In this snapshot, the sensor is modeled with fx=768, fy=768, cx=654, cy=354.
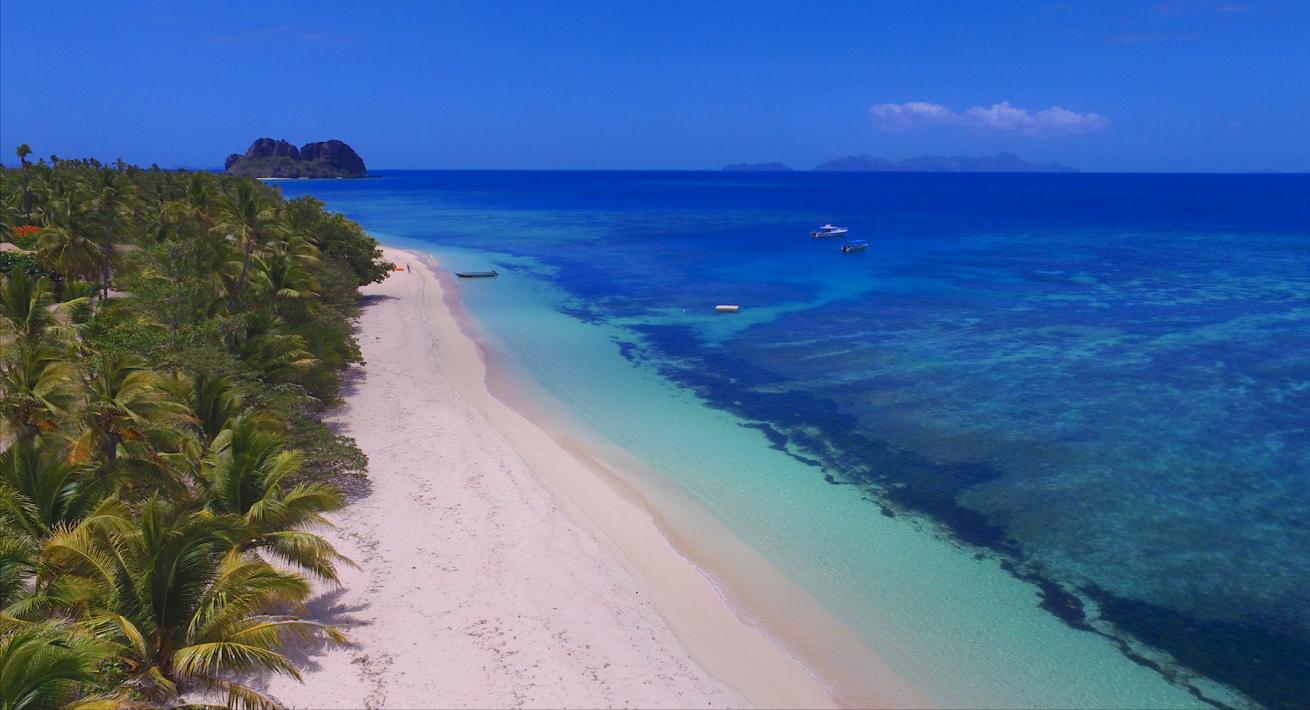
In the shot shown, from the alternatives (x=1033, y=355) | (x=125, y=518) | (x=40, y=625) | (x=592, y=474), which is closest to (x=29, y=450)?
(x=125, y=518)

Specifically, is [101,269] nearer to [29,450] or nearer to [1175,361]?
[29,450]

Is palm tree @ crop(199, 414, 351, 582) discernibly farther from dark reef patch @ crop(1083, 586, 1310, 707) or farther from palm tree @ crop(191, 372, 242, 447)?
dark reef patch @ crop(1083, 586, 1310, 707)

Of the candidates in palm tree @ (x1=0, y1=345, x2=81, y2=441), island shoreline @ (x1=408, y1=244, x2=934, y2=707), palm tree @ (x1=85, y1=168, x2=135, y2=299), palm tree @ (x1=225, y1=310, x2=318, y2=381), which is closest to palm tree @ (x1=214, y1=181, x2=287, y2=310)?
palm tree @ (x1=85, y1=168, x2=135, y2=299)

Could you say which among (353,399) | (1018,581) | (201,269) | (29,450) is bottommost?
(1018,581)

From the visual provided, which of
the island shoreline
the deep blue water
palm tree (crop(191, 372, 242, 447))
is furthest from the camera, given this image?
the deep blue water

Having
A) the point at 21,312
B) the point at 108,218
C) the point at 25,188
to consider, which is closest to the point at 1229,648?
the point at 21,312

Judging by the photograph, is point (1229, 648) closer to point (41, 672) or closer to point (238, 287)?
point (41, 672)
